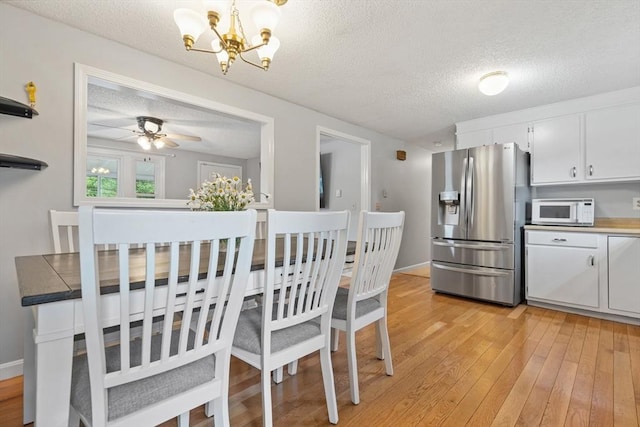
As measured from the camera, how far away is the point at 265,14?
1.48m

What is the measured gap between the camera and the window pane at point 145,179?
223 inches

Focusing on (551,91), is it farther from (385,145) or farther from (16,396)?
(16,396)

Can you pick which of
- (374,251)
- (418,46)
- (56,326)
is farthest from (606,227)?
(56,326)

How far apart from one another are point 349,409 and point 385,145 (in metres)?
3.88

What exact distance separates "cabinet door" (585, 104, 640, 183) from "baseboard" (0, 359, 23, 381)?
4.94m

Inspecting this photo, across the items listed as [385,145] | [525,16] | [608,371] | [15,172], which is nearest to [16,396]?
[15,172]

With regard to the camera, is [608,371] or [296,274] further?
[608,371]

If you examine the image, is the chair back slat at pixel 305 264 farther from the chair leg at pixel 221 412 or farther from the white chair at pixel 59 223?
the white chair at pixel 59 223

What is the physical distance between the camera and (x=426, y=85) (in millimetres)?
2900

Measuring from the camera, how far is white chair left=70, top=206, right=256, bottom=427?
0.75m

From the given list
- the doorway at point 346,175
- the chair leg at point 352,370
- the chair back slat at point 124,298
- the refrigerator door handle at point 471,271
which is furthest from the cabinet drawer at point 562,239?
the chair back slat at point 124,298

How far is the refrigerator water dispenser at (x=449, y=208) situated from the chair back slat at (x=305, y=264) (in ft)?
8.54

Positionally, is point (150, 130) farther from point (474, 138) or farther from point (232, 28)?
point (474, 138)

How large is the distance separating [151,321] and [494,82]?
2.95m
